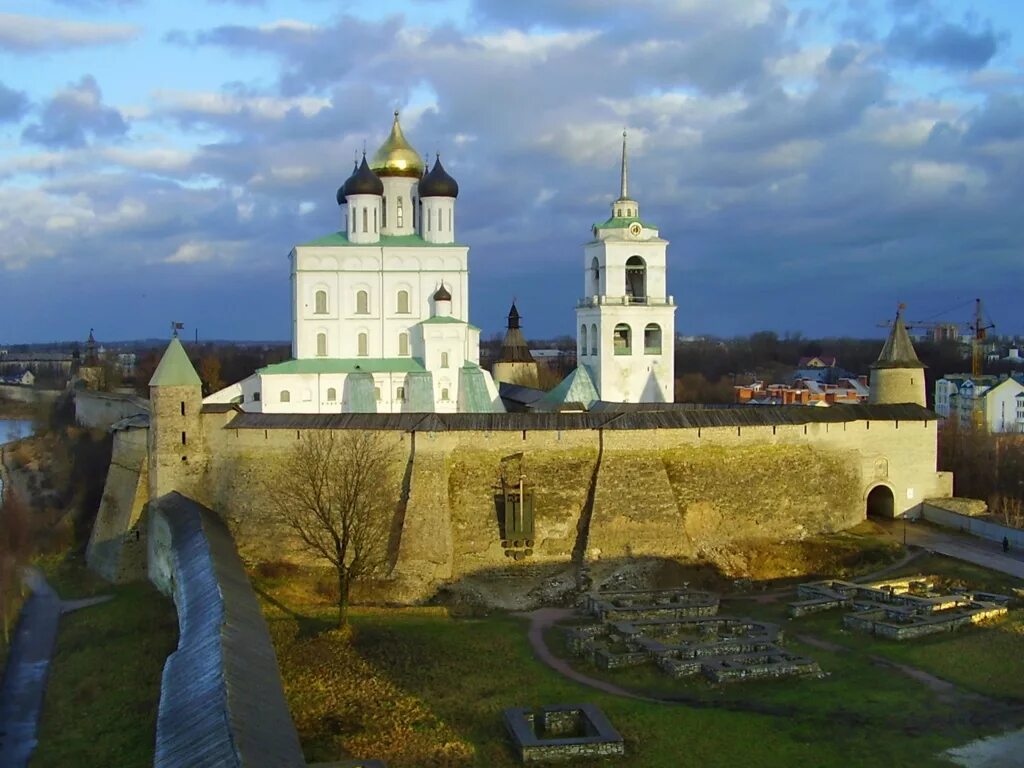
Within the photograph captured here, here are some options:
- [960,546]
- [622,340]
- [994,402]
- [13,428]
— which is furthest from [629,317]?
[13,428]

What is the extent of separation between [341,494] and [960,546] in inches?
441

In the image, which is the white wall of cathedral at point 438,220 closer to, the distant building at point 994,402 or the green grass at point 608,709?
the green grass at point 608,709

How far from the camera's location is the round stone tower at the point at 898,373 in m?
22.6

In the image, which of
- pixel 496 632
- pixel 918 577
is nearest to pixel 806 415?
pixel 918 577

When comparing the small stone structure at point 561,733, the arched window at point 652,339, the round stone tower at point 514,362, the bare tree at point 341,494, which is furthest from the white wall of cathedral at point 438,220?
the small stone structure at point 561,733

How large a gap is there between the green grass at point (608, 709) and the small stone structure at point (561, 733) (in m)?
0.20

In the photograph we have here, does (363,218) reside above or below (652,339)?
above

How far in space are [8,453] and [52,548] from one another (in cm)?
1718

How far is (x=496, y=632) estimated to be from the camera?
15.5m

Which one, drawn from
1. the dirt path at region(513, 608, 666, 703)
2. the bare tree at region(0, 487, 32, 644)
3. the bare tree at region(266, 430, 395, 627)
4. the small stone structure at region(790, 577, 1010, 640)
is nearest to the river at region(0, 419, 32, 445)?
the bare tree at region(0, 487, 32, 644)

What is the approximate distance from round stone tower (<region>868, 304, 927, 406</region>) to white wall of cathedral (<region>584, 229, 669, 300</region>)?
6.35 m

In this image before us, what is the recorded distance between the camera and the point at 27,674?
1689 centimetres

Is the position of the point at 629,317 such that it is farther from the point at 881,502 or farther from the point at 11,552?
the point at 11,552

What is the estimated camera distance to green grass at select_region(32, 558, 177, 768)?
1243 centimetres
